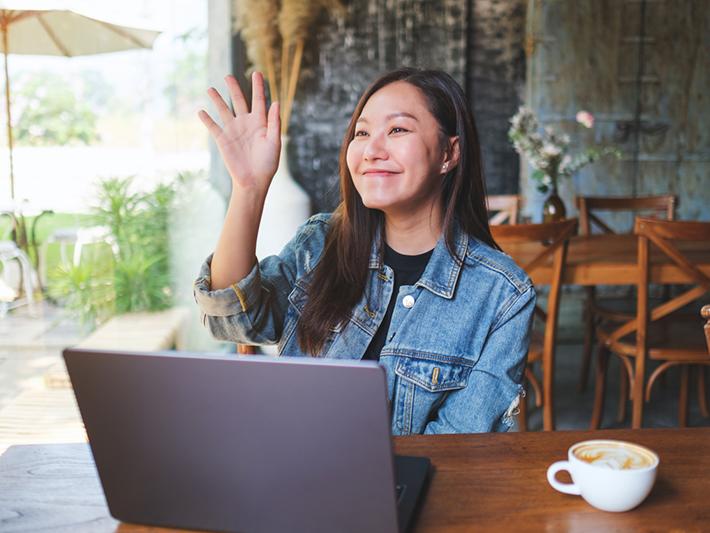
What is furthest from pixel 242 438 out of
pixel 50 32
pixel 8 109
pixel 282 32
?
pixel 282 32

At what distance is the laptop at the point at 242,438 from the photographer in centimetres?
72

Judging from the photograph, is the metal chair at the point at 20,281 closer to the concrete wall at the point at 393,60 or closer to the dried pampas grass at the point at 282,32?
the dried pampas grass at the point at 282,32

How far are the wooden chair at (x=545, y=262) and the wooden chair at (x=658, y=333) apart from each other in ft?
0.82

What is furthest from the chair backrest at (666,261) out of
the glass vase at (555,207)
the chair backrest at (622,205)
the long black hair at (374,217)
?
the long black hair at (374,217)

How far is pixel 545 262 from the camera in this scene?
2.80 meters

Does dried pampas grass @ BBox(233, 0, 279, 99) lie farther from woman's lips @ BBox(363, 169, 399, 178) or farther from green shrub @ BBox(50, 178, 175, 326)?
woman's lips @ BBox(363, 169, 399, 178)

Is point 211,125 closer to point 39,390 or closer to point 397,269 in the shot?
point 397,269

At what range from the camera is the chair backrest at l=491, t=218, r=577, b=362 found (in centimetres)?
251

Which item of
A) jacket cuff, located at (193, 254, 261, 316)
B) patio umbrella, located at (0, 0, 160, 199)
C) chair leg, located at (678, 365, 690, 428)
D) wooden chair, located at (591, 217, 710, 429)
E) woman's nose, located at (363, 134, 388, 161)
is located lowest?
chair leg, located at (678, 365, 690, 428)

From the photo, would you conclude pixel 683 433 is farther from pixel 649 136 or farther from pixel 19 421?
pixel 649 136

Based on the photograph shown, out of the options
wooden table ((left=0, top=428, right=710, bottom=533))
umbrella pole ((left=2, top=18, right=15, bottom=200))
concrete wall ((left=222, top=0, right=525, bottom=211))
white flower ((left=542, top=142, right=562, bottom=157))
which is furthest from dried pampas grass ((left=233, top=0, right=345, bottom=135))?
wooden table ((left=0, top=428, right=710, bottom=533))

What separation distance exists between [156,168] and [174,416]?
109 inches

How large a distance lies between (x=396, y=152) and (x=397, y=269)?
233 millimetres

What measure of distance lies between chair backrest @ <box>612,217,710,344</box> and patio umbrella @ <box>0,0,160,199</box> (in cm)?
208
